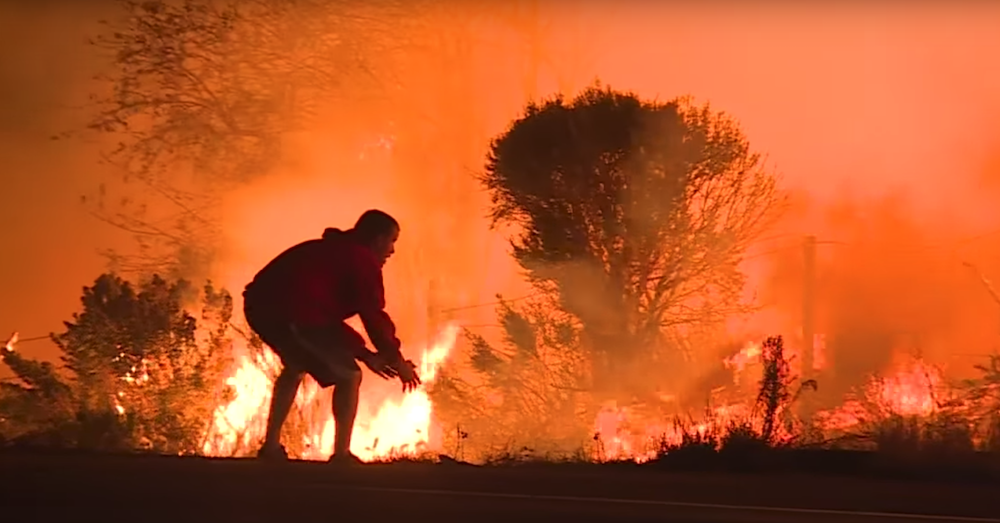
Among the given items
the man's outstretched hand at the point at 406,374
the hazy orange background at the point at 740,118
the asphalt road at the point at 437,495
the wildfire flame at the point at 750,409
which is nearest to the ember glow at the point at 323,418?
the hazy orange background at the point at 740,118

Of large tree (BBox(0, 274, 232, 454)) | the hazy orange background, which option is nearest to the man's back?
large tree (BBox(0, 274, 232, 454))

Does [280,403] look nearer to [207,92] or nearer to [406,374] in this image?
[406,374]

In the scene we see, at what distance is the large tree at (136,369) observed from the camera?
13.7 meters

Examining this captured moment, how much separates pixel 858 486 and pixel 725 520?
1923 millimetres

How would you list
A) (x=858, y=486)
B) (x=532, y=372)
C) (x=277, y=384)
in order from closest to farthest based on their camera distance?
(x=858, y=486), (x=277, y=384), (x=532, y=372)

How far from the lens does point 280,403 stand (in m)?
9.34

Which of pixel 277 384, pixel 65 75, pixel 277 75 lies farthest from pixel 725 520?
pixel 65 75

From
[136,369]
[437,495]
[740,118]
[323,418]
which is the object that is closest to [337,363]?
[437,495]

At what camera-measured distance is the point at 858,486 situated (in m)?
8.33

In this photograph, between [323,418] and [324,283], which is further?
[323,418]

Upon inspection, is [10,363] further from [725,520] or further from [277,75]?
[725,520]

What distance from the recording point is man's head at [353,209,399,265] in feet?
30.2

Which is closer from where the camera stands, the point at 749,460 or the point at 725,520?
the point at 725,520

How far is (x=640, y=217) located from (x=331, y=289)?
22.9 ft
